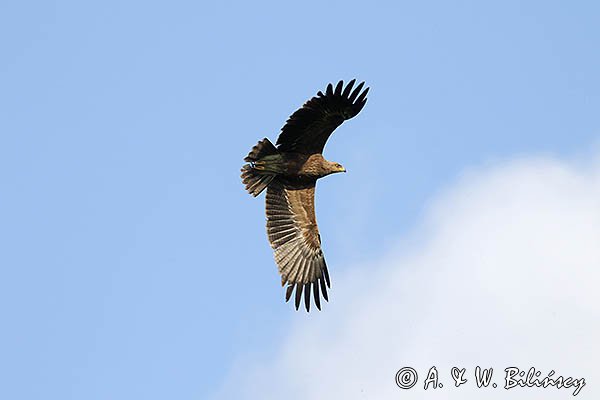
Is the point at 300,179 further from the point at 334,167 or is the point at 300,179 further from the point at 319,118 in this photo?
the point at 319,118

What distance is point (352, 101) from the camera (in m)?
15.0

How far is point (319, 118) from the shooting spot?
15.2 metres

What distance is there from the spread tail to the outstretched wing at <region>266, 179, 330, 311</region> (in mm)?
496

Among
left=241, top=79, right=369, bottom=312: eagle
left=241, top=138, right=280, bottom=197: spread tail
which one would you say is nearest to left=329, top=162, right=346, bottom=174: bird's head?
left=241, top=79, right=369, bottom=312: eagle

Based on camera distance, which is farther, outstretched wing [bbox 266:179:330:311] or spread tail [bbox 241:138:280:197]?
outstretched wing [bbox 266:179:330:311]

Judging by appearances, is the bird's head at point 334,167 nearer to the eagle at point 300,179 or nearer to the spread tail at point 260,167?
the eagle at point 300,179

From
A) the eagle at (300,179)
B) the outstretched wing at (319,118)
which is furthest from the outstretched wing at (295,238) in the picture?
the outstretched wing at (319,118)

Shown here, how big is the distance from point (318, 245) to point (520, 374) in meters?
4.21

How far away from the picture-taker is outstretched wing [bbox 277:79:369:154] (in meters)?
14.9

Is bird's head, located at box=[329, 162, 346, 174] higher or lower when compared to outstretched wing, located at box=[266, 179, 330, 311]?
higher

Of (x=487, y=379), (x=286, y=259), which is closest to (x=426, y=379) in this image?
(x=487, y=379)

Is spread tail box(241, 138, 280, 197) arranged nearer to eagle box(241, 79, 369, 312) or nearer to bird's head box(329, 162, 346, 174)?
eagle box(241, 79, 369, 312)

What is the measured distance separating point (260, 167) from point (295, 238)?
1743 mm

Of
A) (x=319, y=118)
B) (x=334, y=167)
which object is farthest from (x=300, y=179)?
(x=319, y=118)
